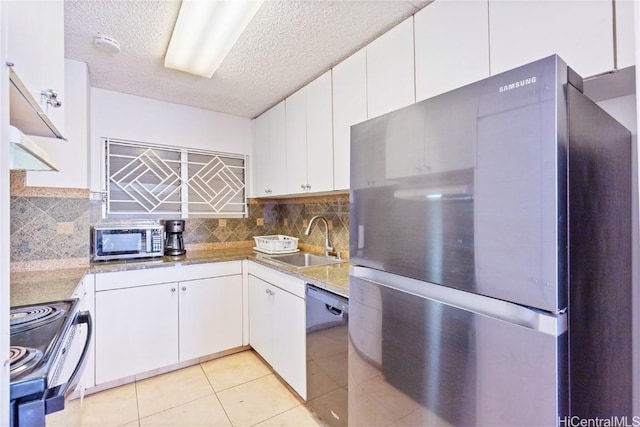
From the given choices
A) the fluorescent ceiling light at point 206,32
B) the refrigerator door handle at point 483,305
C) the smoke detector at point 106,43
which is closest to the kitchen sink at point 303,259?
the refrigerator door handle at point 483,305

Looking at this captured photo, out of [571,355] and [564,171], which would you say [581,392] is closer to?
[571,355]

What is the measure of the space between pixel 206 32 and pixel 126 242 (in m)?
1.65

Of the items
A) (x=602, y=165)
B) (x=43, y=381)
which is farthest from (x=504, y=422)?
(x=43, y=381)

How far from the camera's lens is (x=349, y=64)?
6.00ft

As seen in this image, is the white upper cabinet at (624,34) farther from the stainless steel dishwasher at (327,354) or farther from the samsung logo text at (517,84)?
the stainless steel dishwasher at (327,354)

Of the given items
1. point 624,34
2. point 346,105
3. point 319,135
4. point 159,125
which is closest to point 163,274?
point 159,125

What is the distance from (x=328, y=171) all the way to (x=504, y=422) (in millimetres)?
1547

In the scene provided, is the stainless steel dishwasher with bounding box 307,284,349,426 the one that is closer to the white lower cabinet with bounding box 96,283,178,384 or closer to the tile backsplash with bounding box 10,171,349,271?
the tile backsplash with bounding box 10,171,349,271

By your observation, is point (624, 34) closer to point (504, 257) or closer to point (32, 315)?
point (504, 257)

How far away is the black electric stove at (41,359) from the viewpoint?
648 millimetres

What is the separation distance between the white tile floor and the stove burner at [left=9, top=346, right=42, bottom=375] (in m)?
1.18

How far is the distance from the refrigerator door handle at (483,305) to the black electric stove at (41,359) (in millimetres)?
945

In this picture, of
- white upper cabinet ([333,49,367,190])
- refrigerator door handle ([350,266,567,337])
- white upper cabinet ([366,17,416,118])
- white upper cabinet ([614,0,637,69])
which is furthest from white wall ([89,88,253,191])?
white upper cabinet ([614,0,637,69])

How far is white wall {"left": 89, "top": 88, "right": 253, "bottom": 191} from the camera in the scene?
92.0 inches
